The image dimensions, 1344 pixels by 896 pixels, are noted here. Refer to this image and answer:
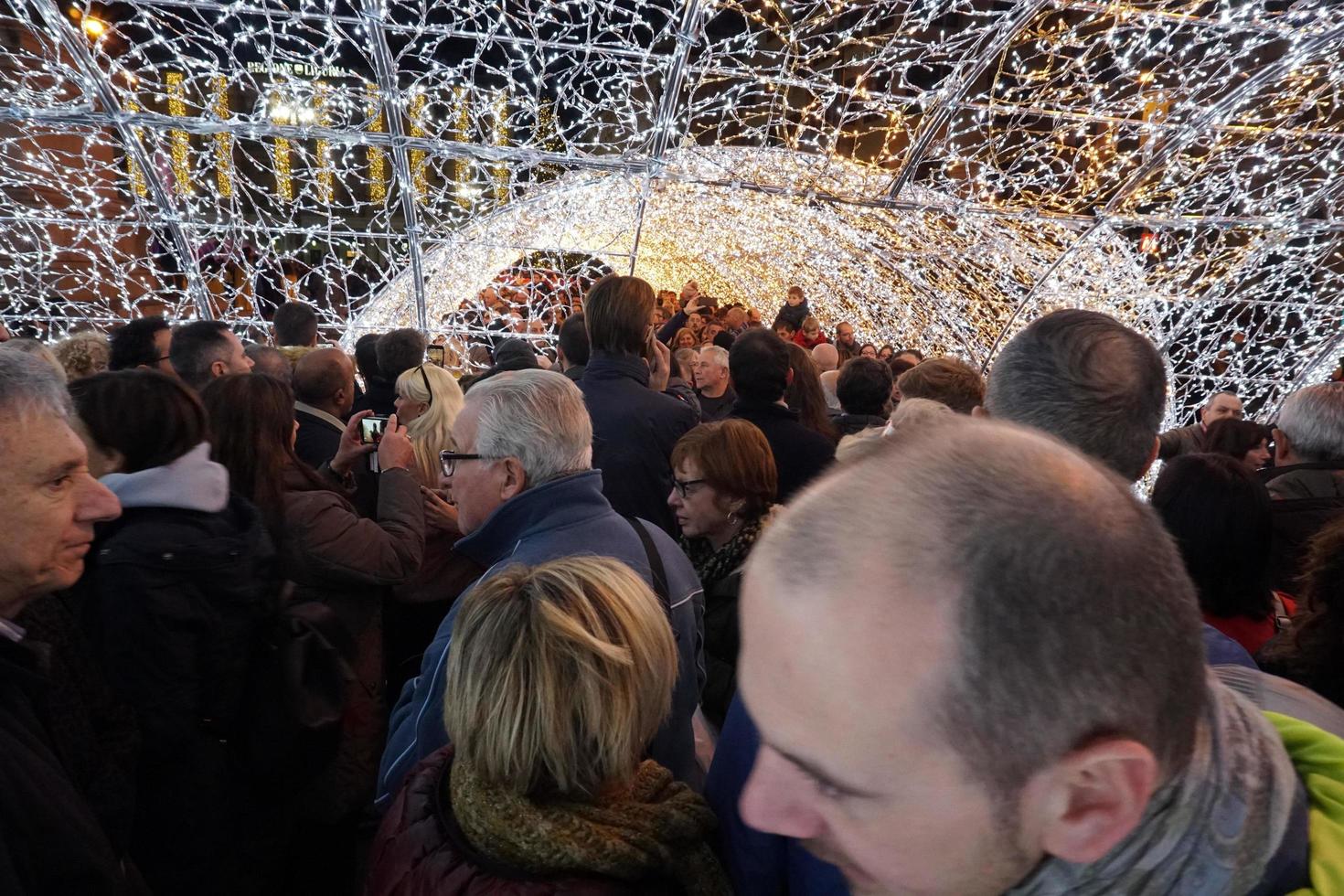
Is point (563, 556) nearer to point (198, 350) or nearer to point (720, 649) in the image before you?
point (720, 649)

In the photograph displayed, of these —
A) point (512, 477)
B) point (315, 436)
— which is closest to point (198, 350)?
point (315, 436)

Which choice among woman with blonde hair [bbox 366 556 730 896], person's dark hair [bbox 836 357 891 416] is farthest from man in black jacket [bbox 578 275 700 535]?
woman with blonde hair [bbox 366 556 730 896]

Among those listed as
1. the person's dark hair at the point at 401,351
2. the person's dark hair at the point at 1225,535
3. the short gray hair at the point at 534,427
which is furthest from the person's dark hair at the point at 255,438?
the person's dark hair at the point at 1225,535

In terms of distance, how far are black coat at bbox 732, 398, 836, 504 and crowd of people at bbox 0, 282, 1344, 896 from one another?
0.05ft

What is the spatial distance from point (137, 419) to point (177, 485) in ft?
0.77

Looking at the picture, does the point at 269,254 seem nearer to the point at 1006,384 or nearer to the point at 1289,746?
the point at 1006,384

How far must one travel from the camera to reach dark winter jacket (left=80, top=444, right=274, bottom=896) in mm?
2037

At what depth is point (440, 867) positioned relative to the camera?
1.46m

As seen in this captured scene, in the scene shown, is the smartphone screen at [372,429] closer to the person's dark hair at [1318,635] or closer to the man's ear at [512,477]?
the man's ear at [512,477]


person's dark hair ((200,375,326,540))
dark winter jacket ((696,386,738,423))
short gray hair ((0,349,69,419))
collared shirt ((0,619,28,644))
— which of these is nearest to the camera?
collared shirt ((0,619,28,644))

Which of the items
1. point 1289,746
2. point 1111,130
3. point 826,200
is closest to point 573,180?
point 826,200

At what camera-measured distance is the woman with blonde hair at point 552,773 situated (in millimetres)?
1444

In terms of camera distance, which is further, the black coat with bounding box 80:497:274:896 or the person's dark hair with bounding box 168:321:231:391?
the person's dark hair with bounding box 168:321:231:391

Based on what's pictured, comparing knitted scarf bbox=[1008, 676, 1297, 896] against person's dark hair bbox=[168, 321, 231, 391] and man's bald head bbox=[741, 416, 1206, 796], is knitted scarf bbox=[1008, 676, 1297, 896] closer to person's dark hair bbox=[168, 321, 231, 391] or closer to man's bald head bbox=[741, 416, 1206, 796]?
man's bald head bbox=[741, 416, 1206, 796]
